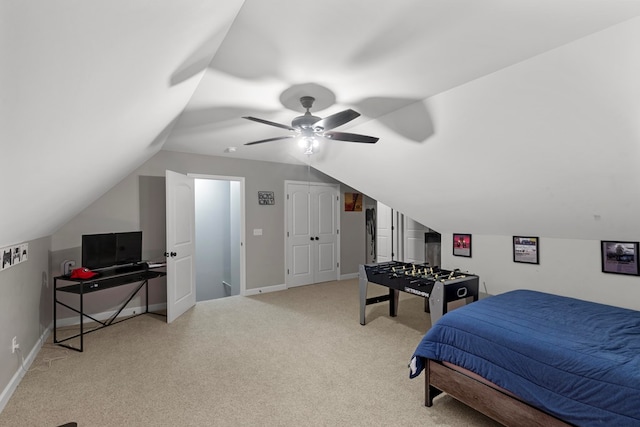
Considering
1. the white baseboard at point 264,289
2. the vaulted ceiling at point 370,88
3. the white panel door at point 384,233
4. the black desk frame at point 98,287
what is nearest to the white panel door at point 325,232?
the white baseboard at point 264,289

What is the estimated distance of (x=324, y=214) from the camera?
256 inches

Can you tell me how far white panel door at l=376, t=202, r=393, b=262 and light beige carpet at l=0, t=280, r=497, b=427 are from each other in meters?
2.60

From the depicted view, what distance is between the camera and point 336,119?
256 cm

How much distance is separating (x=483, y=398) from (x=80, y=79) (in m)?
2.78

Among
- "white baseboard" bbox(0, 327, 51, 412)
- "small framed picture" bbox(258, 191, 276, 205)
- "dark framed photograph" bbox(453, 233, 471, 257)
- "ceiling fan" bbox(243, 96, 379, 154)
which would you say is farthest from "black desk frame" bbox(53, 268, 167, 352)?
"dark framed photograph" bbox(453, 233, 471, 257)

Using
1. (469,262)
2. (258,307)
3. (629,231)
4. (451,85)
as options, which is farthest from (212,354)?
(629,231)

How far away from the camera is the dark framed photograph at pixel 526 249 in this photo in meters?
4.05

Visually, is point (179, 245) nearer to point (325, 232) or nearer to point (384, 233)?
point (325, 232)

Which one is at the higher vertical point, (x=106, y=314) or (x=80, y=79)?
(x=80, y=79)

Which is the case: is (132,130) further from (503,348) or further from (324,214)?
(324,214)

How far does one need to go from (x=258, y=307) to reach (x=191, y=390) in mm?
2255

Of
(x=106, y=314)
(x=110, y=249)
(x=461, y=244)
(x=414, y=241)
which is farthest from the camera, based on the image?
(x=414, y=241)

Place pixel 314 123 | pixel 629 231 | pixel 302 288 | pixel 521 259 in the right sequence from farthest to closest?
1. pixel 302 288
2. pixel 521 259
3. pixel 629 231
4. pixel 314 123

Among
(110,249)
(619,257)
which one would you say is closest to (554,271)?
(619,257)
